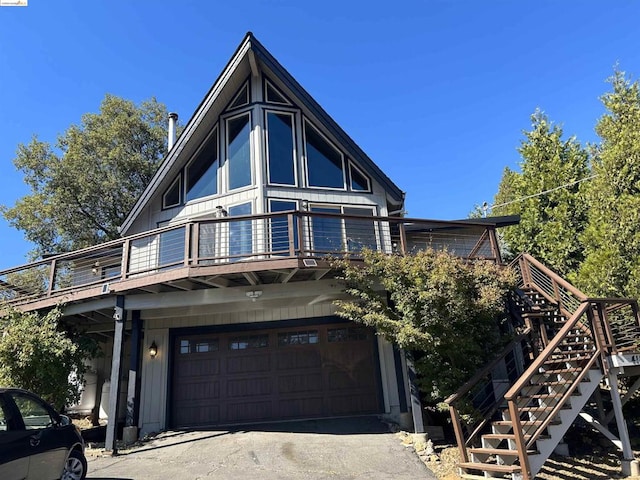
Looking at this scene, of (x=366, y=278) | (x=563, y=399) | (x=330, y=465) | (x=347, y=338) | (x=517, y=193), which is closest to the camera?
(x=563, y=399)

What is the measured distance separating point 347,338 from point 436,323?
4166 millimetres

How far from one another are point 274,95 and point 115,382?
29.4ft

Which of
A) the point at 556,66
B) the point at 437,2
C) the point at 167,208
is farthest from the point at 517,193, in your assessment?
the point at 167,208

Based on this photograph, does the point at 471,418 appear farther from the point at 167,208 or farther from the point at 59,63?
the point at 59,63

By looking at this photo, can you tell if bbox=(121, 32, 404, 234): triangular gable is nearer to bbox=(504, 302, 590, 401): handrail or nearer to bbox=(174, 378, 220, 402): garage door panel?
bbox=(174, 378, 220, 402): garage door panel

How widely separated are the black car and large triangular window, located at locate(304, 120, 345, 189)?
8717 mm

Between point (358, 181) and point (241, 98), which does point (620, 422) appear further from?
point (241, 98)

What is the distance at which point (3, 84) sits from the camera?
1677cm

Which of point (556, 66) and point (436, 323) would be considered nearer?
point (436, 323)

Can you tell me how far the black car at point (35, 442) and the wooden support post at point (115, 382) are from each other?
2.90m

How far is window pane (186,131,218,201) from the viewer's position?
12.7m

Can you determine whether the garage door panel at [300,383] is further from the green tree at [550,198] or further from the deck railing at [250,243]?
the green tree at [550,198]

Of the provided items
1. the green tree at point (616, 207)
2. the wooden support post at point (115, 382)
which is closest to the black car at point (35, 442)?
the wooden support post at point (115, 382)

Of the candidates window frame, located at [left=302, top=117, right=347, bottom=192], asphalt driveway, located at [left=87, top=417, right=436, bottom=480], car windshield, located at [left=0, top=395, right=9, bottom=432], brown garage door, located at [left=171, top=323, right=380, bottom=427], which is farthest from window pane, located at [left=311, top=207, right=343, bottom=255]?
car windshield, located at [left=0, top=395, right=9, bottom=432]
